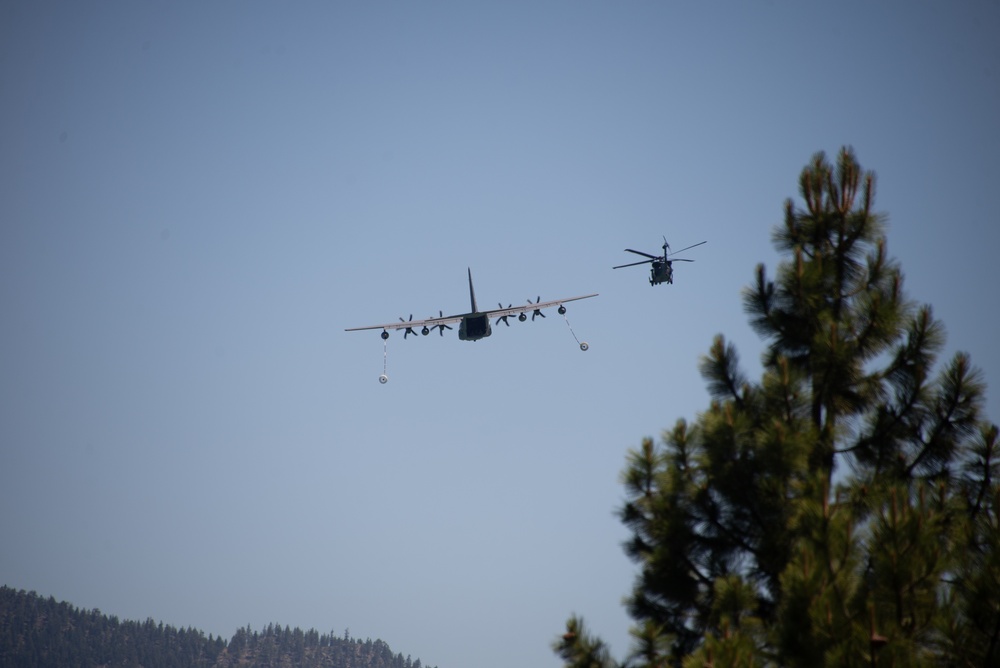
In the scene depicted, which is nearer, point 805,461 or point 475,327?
point 805,461

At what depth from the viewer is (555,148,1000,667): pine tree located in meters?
16.1

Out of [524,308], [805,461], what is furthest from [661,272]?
[805,461]

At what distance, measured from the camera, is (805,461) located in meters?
17.2

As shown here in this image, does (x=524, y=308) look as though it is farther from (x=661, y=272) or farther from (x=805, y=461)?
(x=805, y=461)

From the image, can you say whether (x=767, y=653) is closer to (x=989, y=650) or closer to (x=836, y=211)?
(x=989, y=650)

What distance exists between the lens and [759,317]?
62.8 ft

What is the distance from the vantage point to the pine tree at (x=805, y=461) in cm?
1612

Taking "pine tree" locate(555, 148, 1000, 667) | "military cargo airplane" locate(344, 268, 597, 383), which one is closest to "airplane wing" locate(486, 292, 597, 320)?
"military cargo airplane" locate(344, 268, 597, 383)

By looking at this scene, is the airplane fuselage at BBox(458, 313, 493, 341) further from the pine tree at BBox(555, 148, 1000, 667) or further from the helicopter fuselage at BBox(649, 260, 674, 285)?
the pine tree at BBox(555, 148, 1000, 667)

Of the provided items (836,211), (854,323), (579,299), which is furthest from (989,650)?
(579,299)

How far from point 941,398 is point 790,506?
325 cm

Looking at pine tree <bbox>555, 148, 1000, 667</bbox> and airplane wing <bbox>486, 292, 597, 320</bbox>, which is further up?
airplane wing <bbox>486, 292, 597, 320</bbox>

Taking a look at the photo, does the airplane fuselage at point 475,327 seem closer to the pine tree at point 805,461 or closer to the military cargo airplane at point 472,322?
the military cargo airplane at point 472,322

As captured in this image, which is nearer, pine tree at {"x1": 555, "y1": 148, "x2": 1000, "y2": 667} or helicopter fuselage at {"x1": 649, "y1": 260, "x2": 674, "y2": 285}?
pine tree at {"x1": 555, "y1": 148, "x2": 1000, "y2": 667}
